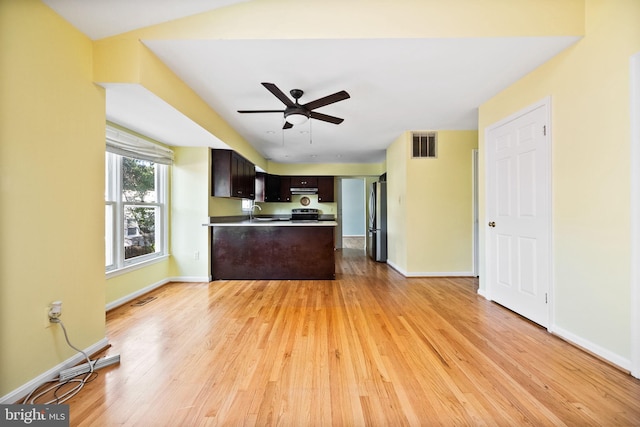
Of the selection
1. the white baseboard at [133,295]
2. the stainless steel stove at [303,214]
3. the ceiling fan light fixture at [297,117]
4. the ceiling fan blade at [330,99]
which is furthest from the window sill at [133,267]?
the stainless steel stove at [303,214]

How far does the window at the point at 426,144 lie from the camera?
4168 mm

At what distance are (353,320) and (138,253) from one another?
2938 millimetres

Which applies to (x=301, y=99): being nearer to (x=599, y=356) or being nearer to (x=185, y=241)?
(x=185, y=241)

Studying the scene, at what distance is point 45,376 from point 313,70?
2898mm

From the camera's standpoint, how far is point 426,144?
4.17 m

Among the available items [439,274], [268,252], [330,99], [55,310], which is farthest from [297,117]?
[439,274]

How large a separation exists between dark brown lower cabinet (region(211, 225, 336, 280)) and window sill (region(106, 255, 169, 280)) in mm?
723

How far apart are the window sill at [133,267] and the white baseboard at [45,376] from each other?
1.13 metres

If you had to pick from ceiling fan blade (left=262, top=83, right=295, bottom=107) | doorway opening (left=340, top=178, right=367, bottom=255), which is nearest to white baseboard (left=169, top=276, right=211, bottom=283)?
ceiling fan blade (left=262, top=83, right=295, bottom=107)

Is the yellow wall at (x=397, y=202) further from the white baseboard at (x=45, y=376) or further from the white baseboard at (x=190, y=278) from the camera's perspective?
the white baseboard at (x=45, y=376)

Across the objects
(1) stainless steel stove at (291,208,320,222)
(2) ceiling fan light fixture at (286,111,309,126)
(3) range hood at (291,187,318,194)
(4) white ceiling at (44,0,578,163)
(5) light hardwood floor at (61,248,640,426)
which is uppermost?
(4) white ceiling at (44,0,578,163)

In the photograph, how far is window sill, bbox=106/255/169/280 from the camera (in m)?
2.90

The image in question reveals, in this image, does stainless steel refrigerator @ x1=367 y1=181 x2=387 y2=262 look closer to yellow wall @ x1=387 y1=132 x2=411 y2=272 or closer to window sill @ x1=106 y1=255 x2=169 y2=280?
yellow wall @ x1=387 y1=132 x2=411 y2=272

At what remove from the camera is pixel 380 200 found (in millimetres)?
5500
